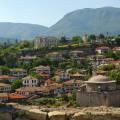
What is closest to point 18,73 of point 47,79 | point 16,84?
point 47,79

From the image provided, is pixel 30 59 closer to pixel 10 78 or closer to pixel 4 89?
pixel 10 78

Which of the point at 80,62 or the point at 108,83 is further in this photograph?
the point at 80,62

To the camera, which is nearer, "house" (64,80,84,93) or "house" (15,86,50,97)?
"house" (15,86,50,97)

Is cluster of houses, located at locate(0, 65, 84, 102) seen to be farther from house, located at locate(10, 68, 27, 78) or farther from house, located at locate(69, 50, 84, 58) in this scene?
house, located at locate(69, 50, 84, 58)

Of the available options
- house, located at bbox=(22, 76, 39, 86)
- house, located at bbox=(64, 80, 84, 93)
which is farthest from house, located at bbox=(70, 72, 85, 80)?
house, located at bbox=(22, 76, 39, 86)

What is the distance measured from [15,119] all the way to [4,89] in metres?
48.6

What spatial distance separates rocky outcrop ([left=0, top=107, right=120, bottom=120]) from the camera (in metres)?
5.11

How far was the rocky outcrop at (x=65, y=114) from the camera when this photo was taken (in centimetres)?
511

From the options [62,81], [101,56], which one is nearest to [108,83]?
[62,81]

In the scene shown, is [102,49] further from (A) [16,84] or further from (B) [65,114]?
(B) [65,114]

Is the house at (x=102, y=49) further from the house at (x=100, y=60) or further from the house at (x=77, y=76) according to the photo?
the house at (x=77, y=76)

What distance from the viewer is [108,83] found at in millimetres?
22484

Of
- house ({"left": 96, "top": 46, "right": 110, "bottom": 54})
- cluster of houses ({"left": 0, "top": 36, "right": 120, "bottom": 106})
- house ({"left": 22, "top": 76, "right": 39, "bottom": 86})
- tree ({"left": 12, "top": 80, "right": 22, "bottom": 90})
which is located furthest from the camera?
house ({"left": 96, "top": 46, "right": 110, "bottom": 54})

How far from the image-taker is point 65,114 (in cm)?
526
